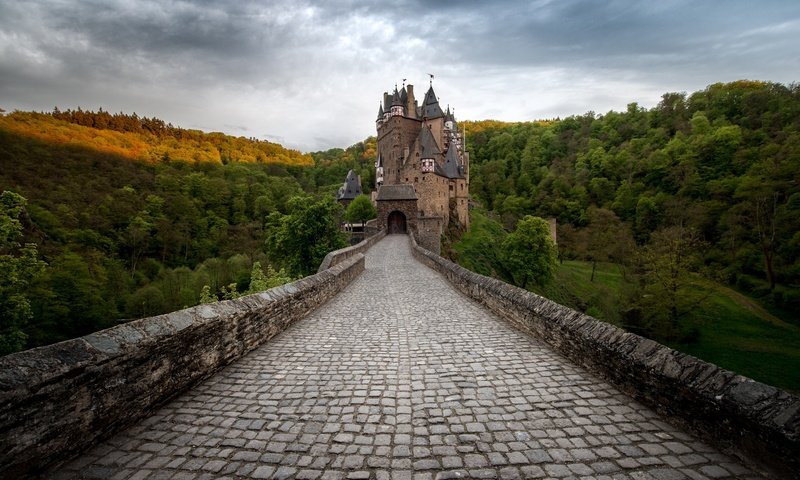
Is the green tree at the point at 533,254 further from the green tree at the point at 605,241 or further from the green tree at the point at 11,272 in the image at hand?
the green tree at the point at 11,272

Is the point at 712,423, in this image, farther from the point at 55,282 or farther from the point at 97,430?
the point at 55,282

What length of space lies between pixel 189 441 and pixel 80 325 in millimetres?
30589

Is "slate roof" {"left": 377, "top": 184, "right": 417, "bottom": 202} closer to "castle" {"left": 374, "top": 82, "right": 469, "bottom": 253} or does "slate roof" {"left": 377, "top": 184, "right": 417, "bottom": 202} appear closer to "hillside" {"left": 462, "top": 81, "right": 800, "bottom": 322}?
"castle" {"left": 374, "top": 82, "right": 469, "bottom": 253}

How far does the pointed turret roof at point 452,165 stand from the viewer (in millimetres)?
44031

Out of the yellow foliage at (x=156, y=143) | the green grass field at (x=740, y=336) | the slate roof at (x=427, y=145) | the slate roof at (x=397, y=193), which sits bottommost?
the green grass field at (x=740, y=336)

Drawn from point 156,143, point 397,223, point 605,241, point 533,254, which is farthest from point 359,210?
point 156,143

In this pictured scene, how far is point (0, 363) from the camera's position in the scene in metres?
2.37

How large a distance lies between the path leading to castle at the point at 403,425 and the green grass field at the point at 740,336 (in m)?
20.3

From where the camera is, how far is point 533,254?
29.2 metres

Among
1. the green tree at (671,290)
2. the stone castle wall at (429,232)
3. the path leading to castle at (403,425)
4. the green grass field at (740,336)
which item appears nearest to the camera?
the path leading to castle at (403,425)

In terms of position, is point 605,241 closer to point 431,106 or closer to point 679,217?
point 679,217

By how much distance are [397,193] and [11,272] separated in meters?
26.1

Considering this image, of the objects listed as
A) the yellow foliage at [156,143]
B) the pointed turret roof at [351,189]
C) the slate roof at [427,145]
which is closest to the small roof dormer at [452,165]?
the slate roof at [427,145]

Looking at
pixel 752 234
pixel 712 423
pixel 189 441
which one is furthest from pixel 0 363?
pixel 752 234
